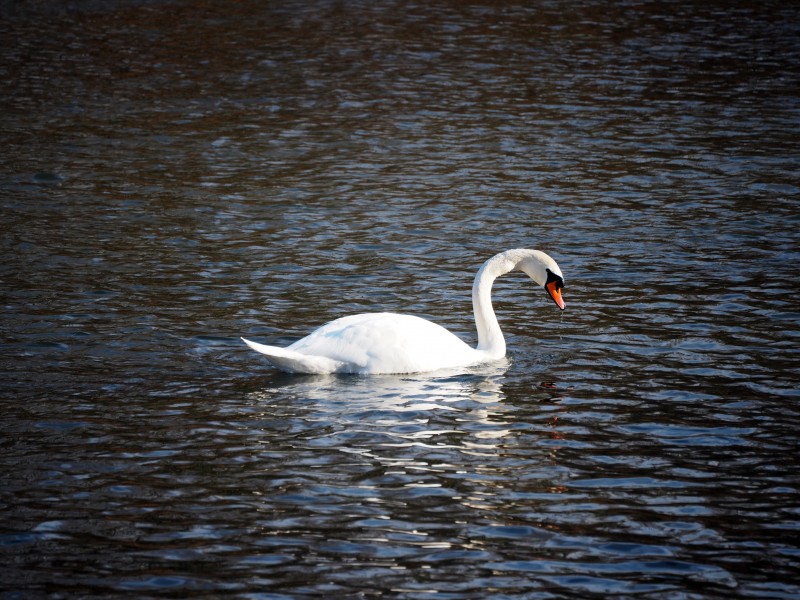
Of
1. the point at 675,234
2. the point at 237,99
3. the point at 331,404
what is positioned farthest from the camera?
the point at 237,99

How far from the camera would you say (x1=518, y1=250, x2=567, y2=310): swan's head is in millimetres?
12227

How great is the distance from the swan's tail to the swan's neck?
154 cm

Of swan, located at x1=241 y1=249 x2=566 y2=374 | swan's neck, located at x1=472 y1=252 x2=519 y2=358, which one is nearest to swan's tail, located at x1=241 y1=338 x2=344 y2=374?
swan, located at x1=241 y1=249 x2=566 y2=374

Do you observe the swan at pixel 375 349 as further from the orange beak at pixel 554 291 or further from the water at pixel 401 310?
the orange beak at pixel 554 291

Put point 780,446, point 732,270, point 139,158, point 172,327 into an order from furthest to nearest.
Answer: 1. point 139,158
2. point 732,270
3. point 172,327
4. point 780,446

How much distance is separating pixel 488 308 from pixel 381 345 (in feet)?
4.53

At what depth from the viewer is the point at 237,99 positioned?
2544cm

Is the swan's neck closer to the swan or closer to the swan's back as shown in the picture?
the swan

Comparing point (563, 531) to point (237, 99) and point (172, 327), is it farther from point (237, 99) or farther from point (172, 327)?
point (237, 99)

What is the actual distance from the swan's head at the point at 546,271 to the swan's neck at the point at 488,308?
0.14 meters

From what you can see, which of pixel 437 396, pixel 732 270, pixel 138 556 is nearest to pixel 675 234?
pixel 732 270

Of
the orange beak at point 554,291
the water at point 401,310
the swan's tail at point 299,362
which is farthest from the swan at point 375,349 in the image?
the orange beak at point 554,291

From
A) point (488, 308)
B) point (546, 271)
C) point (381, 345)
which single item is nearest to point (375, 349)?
point (381, 345)

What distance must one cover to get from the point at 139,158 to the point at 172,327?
→ 8.72 m
